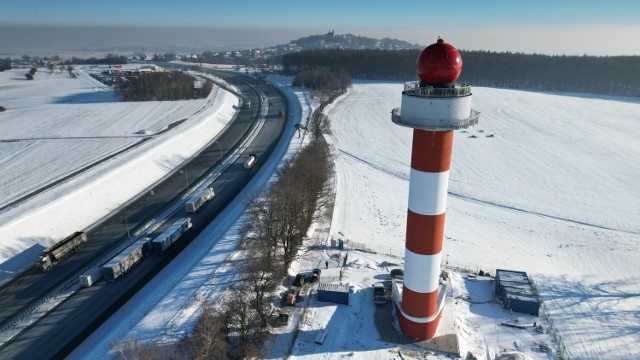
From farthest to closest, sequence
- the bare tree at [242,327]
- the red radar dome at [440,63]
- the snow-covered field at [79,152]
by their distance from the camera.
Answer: the snow-covered field at [79,152]
the bare tree at [242,327]
the red radar dome at [440,63]

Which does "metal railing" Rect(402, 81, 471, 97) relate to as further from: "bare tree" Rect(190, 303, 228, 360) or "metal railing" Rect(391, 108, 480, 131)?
"bare tree" Rect(190, 303, 228, 360)

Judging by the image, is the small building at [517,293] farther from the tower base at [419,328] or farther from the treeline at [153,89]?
the treeline at [153,89]

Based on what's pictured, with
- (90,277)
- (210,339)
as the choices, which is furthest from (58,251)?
(210,339)

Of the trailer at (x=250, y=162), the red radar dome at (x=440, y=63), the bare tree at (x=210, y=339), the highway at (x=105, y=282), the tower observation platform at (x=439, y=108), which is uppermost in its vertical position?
the red radar dome at (x=440, y=63)

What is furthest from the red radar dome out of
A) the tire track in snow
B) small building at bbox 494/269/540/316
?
the tire track in snow

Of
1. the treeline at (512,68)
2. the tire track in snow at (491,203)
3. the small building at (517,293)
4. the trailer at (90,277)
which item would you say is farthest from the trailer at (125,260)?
the treeline at (512,68)

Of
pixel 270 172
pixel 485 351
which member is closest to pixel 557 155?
pixel 270 172
